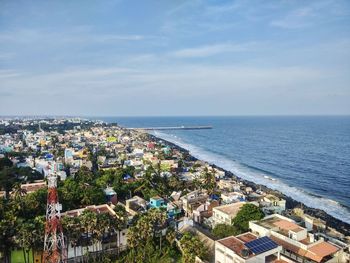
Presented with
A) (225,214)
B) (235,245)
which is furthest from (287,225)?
(225,214)

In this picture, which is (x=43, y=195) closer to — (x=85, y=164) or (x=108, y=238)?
(x=108, y=238)

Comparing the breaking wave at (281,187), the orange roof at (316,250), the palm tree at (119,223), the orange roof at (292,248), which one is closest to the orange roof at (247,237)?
the orange roof at (292,248)

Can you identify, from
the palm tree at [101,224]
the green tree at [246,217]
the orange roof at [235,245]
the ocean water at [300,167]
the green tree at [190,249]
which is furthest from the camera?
the ocean water at [300,167]

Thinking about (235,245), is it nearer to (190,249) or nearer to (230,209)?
(190,249)

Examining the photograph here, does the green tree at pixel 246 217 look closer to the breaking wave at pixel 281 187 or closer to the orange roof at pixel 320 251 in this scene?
the orange roof at pixel 320 251

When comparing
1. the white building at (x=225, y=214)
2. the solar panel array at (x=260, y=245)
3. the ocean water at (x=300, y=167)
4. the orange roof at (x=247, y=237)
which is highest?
the solar panel array at (x=260, y=245)

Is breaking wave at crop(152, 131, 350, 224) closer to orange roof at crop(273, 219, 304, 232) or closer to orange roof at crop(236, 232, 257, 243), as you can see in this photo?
orange roof at crop(273, 219, 304, 232)
